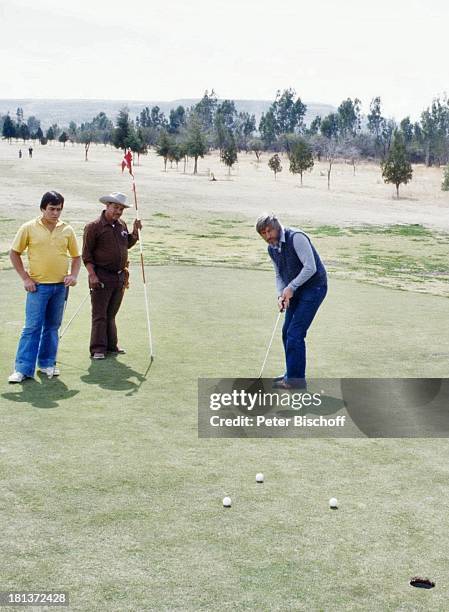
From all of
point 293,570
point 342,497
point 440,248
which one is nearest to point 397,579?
point 293,570

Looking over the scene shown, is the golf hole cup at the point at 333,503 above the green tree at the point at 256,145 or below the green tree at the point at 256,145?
below

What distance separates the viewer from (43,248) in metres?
9.19

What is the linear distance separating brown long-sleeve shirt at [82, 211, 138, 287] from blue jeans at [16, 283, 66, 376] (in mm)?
1110

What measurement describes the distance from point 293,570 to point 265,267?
15636 mm

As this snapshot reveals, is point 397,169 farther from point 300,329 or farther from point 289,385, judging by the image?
point 289,385

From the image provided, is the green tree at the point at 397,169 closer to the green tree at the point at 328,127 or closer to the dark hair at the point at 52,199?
the dark hair at the point at 52,199

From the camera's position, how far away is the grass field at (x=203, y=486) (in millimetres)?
4652

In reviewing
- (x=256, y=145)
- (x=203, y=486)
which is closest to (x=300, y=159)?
(x=256, y=145)

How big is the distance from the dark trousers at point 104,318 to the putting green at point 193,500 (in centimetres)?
32

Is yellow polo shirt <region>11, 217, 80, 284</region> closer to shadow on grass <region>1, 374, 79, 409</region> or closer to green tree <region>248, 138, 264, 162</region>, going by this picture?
shadow on grass <region>1, 374, 79, 409</region>

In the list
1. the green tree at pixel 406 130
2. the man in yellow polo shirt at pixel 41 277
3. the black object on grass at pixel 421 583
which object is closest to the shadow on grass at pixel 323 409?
the man in yellow polo shirt at pixel 41 277

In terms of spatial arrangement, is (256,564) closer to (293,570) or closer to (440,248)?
(293,570)

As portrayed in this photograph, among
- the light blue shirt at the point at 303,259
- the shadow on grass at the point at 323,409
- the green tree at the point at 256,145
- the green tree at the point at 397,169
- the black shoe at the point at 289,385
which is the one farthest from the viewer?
the green tree at the point at 256,145

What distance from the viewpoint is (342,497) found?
234 inches
